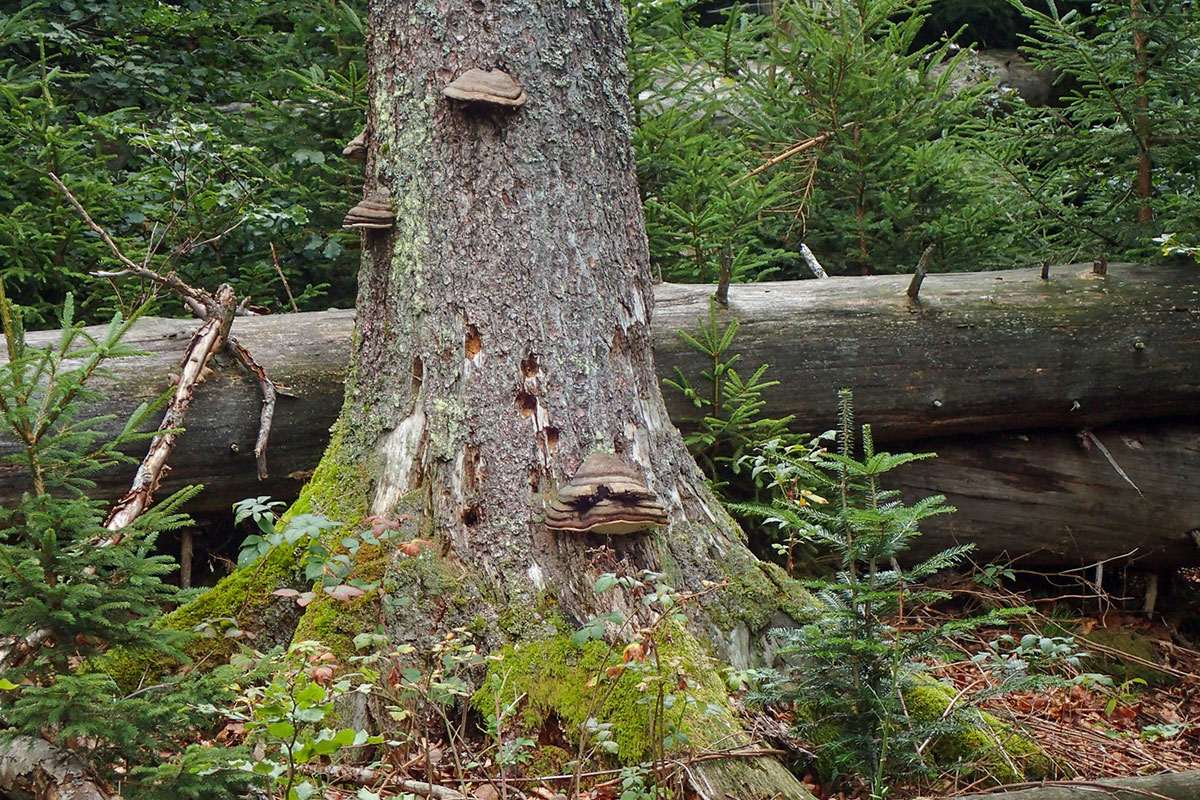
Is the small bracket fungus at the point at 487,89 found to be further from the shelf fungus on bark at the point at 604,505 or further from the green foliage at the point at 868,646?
the green foliage at the point at 868,646

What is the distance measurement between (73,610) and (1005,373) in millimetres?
5413

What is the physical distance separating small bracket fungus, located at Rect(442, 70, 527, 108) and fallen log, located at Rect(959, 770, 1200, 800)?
286 centimetres

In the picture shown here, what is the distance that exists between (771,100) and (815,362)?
266 cm

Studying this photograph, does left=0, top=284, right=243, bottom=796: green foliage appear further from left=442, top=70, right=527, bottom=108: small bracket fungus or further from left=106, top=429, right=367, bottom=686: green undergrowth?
left=442, top=70, right=527, bottom=108: small bracket fungus

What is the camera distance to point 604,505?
3473mm

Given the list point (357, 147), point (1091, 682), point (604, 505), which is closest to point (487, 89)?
point (357, 147)

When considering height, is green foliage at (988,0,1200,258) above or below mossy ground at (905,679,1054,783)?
above

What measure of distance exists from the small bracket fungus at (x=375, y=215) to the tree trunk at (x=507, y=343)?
0.18 feet

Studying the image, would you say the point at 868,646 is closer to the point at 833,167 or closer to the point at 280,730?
the point at 280,730

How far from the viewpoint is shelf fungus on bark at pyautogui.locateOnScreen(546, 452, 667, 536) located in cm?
346

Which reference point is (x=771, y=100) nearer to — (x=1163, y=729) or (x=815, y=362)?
(x=815, y=362)

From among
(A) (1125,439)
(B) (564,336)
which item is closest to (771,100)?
(A) (1125,439)

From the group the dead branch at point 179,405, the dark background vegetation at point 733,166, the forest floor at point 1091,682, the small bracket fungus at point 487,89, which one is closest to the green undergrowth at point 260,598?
the dead branch at point 179,405

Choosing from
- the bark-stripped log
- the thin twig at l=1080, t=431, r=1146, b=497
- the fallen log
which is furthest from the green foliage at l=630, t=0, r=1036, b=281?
the fallen log
